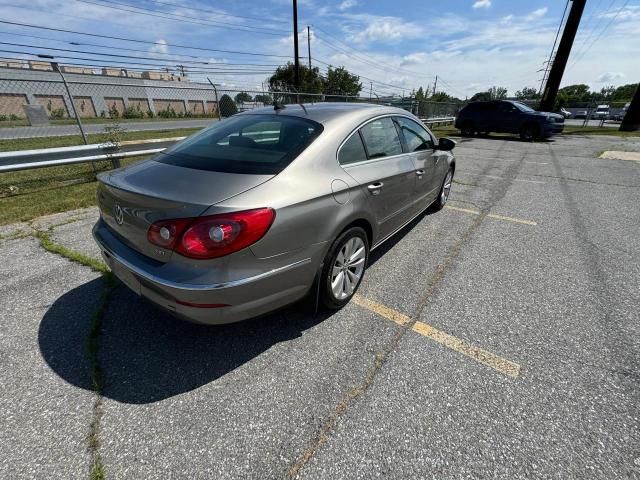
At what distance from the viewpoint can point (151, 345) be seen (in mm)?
2229

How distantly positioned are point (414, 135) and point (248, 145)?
2091 mm

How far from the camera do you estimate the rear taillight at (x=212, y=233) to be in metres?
1.69

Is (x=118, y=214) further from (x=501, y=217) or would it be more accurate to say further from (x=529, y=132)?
(x=529, y=132)

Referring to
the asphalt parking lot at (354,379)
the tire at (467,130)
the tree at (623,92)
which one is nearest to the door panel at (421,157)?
the asphalt parking lot at (354,379)

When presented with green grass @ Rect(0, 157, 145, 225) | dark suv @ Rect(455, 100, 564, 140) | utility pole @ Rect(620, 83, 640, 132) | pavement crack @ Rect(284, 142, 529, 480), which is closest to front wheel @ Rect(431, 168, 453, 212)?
pavement crack @ Rect(284, 142, 529, 480)

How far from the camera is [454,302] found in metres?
2.78

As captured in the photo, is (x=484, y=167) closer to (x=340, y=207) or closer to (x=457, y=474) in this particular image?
(x=340, y=207)

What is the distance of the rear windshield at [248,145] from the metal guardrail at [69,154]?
267cm

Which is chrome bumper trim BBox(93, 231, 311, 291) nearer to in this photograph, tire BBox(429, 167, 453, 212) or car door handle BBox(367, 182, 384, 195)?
car door handle BBox(367, 182, 384, 195)

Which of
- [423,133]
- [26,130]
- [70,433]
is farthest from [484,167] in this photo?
[26,130]

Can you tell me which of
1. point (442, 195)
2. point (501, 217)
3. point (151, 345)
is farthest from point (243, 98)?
point (151, 345)

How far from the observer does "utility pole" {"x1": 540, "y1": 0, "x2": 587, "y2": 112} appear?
16891 millimetres

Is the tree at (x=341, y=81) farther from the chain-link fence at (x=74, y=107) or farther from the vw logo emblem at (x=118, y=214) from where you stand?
the vw logo emblem at (x=118, y=214)

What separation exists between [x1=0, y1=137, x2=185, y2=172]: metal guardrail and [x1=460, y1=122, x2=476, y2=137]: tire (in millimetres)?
14510
